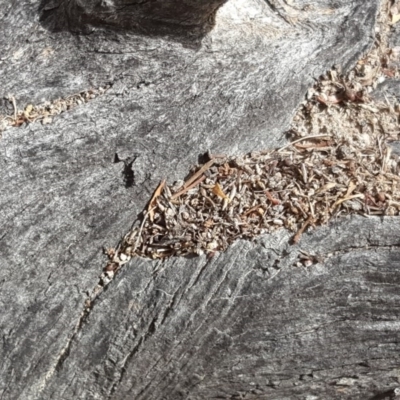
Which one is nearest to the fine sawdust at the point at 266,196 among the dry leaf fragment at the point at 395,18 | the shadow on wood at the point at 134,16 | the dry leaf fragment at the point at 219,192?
the dry leaf fragment at the point at 219,192

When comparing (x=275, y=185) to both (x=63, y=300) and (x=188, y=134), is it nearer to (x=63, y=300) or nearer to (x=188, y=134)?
(x=188, y=134)

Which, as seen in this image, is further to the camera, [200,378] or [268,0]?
[268,0]

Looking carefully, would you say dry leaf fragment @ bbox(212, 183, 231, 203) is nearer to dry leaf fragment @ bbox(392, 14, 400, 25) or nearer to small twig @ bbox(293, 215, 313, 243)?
small twig @ bbox(293, 215, 313, 243)

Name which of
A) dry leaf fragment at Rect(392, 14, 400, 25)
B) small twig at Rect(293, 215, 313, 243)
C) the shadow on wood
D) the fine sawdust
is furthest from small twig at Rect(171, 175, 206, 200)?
dry leaf fragment at Rect(392, 14, 400, 25)

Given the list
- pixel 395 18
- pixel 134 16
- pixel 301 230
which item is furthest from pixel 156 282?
pixel 395 18

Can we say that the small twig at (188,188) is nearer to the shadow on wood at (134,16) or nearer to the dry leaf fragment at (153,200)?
the dry leaf fragment at (153,200)

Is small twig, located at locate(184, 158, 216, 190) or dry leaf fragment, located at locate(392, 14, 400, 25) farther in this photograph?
dry leaf fragment, located at locate(392, 14, 400, 25)

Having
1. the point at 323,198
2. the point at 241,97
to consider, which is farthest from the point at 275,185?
the point at 241,97
